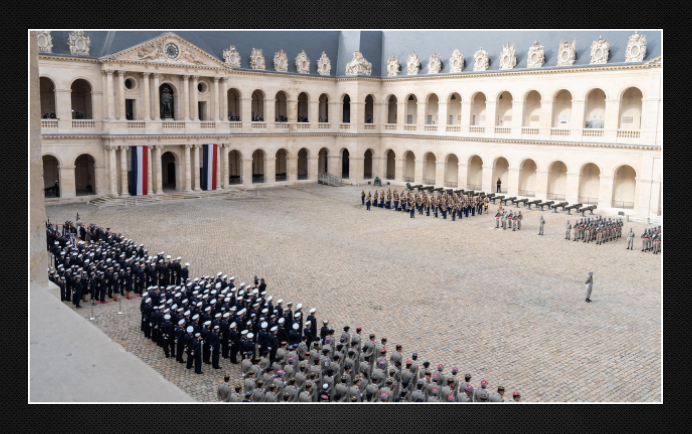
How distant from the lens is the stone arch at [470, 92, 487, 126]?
52094 millimetres

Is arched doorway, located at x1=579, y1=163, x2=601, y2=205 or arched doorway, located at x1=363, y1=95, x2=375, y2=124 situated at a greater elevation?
arched doorway, located at x1=363, y1=95, x2=375, y2=124

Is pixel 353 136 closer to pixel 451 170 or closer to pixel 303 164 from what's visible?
pixel 303 164

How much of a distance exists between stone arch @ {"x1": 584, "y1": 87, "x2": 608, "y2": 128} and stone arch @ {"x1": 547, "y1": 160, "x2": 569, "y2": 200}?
3.85 metres

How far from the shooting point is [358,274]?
26.1 metres

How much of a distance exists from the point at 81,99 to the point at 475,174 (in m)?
34.0

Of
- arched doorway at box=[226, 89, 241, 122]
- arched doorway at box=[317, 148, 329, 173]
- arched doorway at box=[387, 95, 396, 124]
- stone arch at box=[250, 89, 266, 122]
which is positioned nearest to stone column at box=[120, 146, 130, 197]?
arched doorway at box=[226, 89, 241, 122]

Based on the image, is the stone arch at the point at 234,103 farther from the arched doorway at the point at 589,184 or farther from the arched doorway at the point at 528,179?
the arched doorway at the point at 589,184

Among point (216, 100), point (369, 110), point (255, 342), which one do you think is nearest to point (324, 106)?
point (369, 110)

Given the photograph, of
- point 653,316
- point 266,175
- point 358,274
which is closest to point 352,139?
point 266,175

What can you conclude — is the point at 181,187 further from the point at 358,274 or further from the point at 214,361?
the point at 214,361

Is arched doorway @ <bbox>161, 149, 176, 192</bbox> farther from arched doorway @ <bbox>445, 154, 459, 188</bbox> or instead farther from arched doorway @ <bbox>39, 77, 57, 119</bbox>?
arched doorway @ <bbox>445, 154, 459, 188</bbox>

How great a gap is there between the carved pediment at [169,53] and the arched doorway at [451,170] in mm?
22577

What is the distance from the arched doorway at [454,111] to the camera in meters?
53.9

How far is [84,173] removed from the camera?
48750 millimetres
